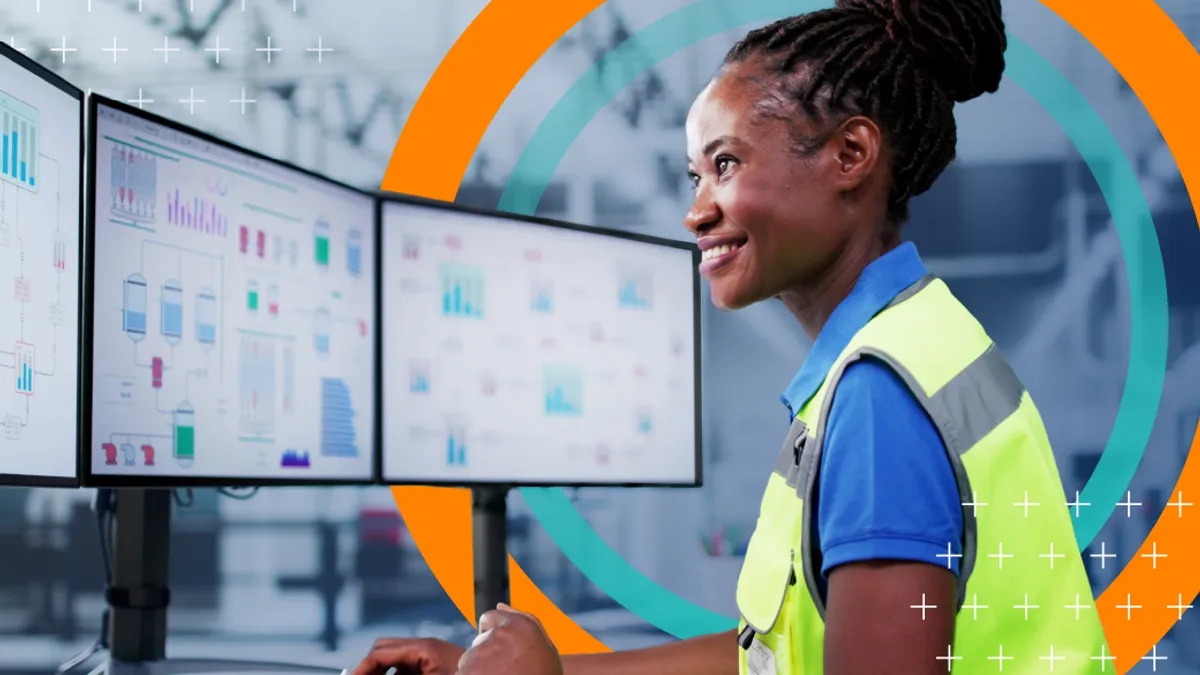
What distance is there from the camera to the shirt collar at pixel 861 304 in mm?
1012

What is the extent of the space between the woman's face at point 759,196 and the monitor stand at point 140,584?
2.55 ft

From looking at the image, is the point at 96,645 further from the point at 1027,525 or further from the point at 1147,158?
the point at 1147,158

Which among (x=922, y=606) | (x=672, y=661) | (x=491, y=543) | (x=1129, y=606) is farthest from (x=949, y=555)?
(x=1129, y=606)

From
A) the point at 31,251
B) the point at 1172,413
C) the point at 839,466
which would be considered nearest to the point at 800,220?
the point at 839,466

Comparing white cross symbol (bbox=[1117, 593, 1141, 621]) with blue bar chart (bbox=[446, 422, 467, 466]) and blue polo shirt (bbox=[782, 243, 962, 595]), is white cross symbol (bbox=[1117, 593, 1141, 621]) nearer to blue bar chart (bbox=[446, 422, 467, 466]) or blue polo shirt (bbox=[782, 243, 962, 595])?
blue bar chart (bbox=[446, 422, 467, 466])

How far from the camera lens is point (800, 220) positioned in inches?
40.6

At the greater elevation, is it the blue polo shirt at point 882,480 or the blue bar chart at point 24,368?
the blue bar chart at point 24,368

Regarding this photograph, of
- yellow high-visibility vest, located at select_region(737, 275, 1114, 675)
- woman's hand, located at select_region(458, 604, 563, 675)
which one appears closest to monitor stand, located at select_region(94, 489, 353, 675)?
woman's hand, located at select_region(458, 604, 563, 675)

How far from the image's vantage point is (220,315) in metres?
1.62

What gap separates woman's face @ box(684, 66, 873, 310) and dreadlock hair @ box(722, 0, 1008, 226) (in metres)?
0.02

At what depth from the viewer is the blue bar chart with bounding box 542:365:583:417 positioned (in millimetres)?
2184

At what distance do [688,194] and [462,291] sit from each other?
6.49 ft

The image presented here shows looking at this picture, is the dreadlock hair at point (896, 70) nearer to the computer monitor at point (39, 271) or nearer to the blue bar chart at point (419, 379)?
the computer monitor at point (39, 271)

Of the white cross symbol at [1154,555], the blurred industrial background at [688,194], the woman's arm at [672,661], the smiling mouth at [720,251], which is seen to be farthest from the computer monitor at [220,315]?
the white cross symbol at [1154,555]
